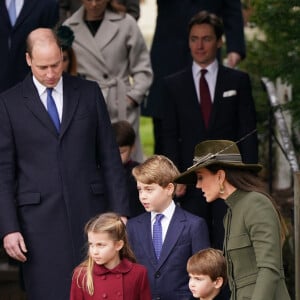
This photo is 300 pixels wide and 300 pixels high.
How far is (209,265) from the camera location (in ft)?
24.4

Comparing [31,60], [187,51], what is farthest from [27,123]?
[187,51]

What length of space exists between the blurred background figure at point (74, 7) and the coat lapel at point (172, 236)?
3.88m

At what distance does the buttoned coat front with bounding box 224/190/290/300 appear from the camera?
22.3 ft

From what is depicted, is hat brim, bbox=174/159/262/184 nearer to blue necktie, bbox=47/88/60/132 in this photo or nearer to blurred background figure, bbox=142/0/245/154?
blue necktie, bbox=47/88/60/132

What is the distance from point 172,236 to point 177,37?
3.55 m

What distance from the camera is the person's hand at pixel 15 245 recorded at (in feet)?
27.4

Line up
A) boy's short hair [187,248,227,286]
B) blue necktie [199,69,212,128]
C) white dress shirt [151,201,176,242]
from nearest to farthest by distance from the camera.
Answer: boy's short hair [187,248,227,286]
white dress shirt [151,201,176,242]
blue necktie [199,69,212,128]

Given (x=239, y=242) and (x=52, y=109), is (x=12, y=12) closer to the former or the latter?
(x=52, y=109)

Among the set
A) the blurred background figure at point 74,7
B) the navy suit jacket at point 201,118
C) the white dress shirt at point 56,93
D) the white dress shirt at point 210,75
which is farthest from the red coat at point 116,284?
the blurred background figure at point 74,7

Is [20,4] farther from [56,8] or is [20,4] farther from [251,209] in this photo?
[251,209]

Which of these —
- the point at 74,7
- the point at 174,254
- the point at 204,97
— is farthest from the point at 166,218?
the point at 74,7

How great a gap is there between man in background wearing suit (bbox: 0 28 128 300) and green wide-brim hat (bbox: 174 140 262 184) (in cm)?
145

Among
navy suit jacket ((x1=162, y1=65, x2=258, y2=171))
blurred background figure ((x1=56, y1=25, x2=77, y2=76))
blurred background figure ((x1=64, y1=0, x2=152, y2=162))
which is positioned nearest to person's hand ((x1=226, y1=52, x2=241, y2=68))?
blurred background figure ((x1=64, y1=0, x2=152, y2=162))

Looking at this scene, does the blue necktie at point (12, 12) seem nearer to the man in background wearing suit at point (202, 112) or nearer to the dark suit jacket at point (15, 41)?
the dark suit jacket at point (15, 41)
